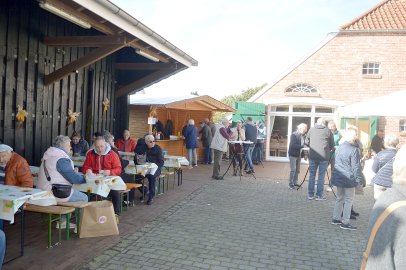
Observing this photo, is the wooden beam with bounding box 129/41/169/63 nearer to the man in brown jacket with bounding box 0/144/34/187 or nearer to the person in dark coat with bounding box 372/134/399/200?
the man in brown jacket with bounding box 0/144/34/187

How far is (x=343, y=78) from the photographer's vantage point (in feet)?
55.5

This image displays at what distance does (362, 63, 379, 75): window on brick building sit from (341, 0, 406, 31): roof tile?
62.1 inches

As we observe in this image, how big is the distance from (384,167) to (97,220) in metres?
4.33

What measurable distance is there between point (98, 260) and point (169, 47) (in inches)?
187

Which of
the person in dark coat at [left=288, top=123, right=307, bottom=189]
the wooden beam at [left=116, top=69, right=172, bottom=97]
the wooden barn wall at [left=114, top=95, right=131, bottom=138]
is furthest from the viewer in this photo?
the wooden barn wall at [left=114, top=95, right=131, bottom=138]

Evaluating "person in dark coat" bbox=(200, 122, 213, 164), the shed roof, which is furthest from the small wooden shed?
"person in dark coat" bbox=(200, 122, 213, 164)

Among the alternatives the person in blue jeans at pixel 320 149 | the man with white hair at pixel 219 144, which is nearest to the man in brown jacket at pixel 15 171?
the person in blue jeans at pixel 320 149

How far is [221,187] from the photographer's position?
999 centimetres

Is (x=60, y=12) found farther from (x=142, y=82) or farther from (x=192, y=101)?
(x=192, y=101)

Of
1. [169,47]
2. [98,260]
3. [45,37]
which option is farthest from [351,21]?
[98,260]

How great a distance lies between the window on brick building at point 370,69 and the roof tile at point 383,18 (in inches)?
62.1

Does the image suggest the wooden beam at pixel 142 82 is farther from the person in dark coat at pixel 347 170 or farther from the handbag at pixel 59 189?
the handbag at pixel 59 189

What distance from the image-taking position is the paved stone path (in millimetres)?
4704

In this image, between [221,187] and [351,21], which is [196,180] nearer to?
[221,187]
